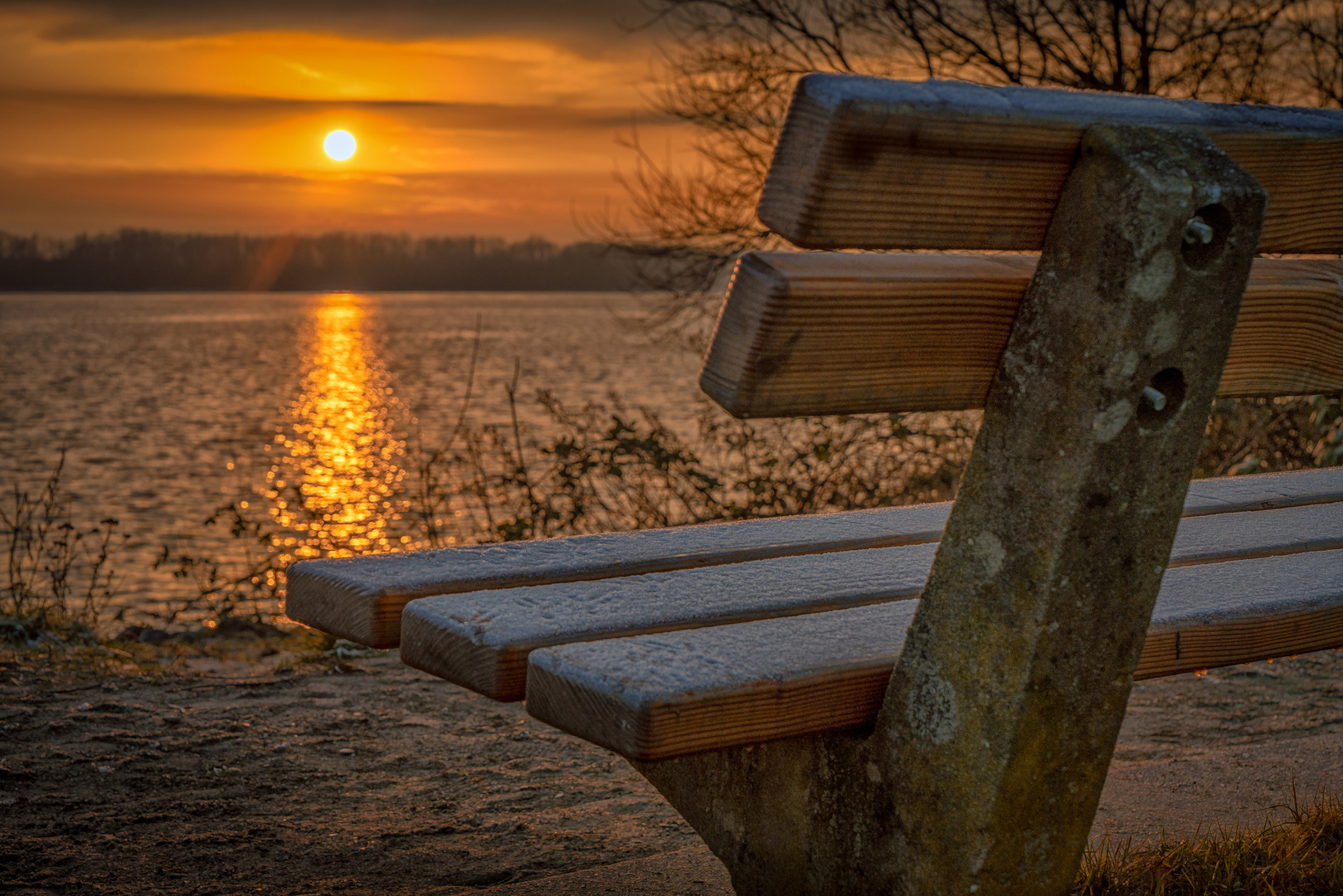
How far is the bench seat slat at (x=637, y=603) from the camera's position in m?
1.44

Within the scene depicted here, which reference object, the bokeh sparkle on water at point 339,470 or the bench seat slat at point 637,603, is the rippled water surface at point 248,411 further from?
the bench seat slat at point 637,603

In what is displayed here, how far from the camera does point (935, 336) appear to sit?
4.17 ft

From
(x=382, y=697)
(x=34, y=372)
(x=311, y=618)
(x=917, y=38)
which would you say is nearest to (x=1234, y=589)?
(x=311, y=618)

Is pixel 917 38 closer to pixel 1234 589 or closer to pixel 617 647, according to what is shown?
pixel 1234 589

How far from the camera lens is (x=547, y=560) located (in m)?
1.82

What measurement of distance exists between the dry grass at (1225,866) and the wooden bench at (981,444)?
2.11 feet

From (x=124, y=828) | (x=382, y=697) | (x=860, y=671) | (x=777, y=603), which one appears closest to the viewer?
(x=860, y=671)

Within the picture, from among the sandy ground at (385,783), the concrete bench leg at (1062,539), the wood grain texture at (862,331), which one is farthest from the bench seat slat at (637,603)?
the sandy ground at (385,783)

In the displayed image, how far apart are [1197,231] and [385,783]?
8.28 ft

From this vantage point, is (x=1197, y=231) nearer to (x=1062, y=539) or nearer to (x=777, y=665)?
(x=1062, y=539)

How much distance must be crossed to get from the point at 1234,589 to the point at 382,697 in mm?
2780

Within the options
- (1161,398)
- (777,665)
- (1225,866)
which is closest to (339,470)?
(1225,866)

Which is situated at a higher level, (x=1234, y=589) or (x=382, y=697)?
(x=1234, y=589)

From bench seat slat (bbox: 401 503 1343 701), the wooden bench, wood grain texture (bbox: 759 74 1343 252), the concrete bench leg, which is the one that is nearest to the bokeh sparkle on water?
bench seat slat (bbox: 401 503 1343 701)
